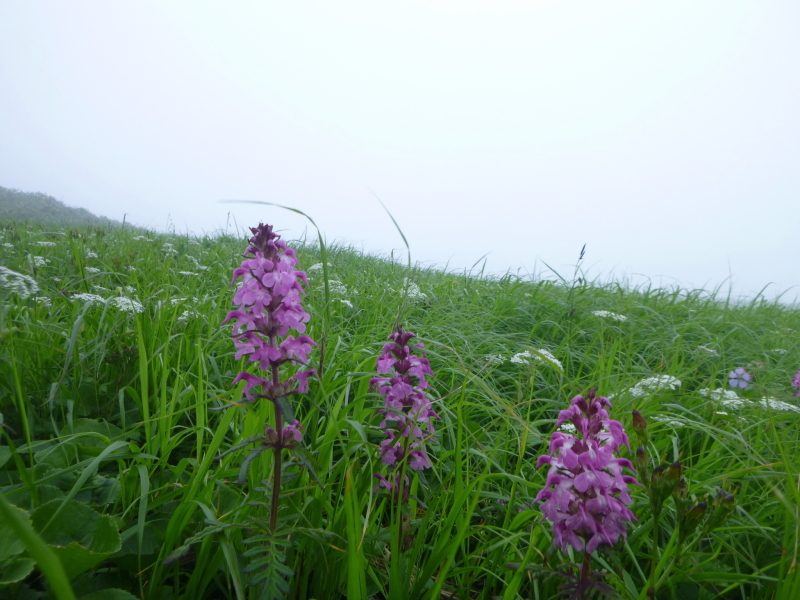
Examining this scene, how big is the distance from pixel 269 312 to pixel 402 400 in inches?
29.1

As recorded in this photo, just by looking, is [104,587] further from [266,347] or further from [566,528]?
[566,528]

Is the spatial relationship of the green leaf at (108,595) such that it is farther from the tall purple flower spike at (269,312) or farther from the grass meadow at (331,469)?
the tall purple flower spike at (269,312)

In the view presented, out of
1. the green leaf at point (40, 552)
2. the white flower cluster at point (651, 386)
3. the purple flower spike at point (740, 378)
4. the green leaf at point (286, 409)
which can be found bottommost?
the green leaf at point (286, 409)

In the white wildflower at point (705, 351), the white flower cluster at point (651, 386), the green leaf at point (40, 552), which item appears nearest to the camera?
the green leaf at point (40, 552)

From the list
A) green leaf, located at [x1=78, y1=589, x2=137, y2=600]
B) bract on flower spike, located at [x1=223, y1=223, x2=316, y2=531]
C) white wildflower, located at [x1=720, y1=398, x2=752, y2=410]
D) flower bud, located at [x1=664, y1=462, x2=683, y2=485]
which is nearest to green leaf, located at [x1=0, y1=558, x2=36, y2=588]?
green leaf, located at [x1=78, y1=589, x2=137, y2=600]

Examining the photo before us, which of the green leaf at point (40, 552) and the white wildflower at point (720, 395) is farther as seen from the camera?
the white wildflower at point (720, 395)

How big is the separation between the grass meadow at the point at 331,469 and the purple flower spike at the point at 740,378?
56 mm

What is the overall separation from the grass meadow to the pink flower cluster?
0.09m

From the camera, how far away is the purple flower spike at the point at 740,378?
11.5ft

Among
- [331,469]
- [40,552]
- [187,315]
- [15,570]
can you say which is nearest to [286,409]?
[331,469]

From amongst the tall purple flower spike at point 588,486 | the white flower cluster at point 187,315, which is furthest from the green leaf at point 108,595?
the white flower cluster at point 187,315

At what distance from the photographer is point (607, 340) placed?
4102mm

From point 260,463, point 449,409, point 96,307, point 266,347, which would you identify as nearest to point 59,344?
point 96,307

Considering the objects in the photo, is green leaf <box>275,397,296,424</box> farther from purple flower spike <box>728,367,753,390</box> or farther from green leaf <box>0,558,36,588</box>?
purple flower spike <box>728,367,753,390</box>
